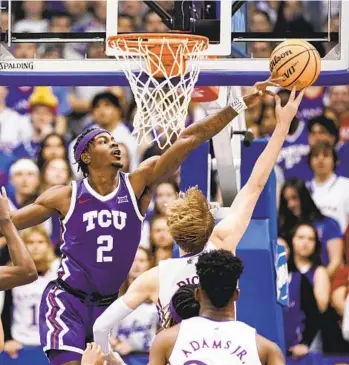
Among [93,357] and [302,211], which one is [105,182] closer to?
[93,357]

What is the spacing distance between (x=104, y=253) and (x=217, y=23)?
79.7 inches

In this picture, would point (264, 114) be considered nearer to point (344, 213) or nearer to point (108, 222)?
point (344, 213)

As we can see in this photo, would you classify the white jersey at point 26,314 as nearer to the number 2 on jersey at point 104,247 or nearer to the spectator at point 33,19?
the spectator at point 33,19

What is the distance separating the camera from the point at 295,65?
21.9 feet

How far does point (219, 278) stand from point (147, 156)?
18.8ft

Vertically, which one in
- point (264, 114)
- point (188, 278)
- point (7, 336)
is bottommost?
point (7, 336)

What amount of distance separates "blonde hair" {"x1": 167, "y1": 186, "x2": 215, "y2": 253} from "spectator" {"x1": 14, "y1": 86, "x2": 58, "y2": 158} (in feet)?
15.8

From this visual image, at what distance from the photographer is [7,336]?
9469mm

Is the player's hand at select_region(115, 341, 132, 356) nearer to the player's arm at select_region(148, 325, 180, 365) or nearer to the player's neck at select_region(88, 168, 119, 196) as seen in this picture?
the player's neck at select_region(88, 168, 119, 196)

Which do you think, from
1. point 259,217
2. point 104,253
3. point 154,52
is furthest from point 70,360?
point 259,217

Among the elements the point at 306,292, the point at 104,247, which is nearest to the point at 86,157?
the point at 104,247

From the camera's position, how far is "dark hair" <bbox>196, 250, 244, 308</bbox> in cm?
440

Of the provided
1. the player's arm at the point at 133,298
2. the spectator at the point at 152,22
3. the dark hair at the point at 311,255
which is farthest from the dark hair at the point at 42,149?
the player's arm at the point at 133,298

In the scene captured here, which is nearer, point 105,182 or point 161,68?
point 105,182
